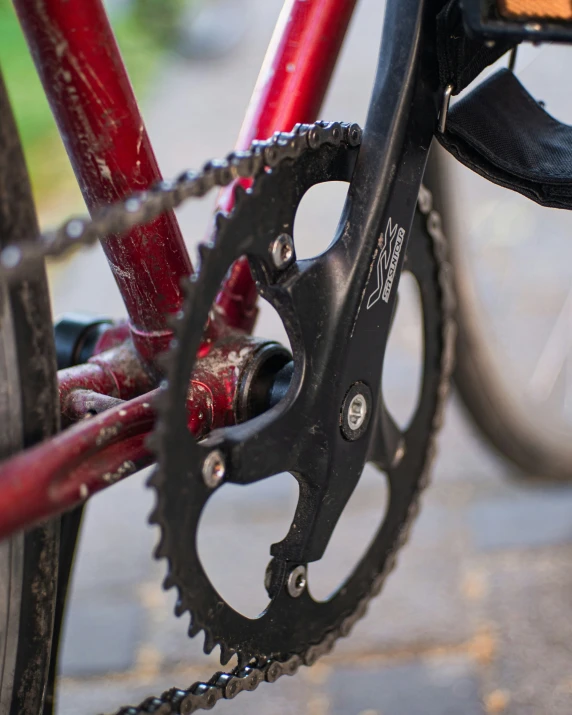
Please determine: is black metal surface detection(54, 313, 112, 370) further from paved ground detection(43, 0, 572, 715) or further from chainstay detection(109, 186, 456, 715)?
paved ground detection(43, 0, 572, 715)

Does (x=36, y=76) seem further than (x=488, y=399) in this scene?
Yes

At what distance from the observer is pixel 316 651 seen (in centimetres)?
63

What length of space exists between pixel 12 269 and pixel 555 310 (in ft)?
4.61

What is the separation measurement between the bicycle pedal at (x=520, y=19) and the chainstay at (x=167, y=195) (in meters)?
0.10

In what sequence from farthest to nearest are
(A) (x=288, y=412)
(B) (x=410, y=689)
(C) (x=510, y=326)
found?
(C) (x=510, y=326)
(B) (x=410, y=689)
(A) (x=288, y=412)

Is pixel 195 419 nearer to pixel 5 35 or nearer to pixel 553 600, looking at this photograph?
pixel 553 600

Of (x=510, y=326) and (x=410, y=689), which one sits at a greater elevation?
(x=510, y=326)

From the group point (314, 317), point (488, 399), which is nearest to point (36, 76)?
point (488, 399)

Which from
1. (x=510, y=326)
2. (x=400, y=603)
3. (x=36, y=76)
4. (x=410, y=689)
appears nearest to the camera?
(x=410, y=689)

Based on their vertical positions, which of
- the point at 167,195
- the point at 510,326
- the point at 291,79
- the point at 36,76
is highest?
the point at 36,76

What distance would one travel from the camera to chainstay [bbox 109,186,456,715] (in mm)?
529

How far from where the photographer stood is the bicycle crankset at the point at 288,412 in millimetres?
459

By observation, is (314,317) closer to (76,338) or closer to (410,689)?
(76,338)

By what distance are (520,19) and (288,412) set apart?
254mm
